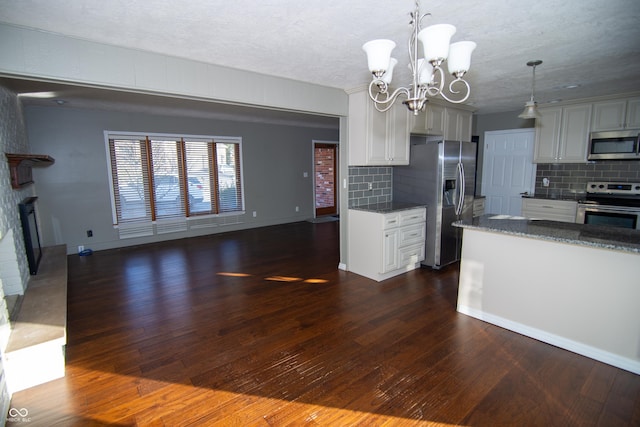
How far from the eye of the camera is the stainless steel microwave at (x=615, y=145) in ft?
13.9

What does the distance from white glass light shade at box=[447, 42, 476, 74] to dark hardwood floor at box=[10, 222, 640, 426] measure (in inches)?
77.3

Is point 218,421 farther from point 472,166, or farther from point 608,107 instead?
point 608,107

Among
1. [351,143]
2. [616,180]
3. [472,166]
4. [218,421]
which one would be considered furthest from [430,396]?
[616,180]

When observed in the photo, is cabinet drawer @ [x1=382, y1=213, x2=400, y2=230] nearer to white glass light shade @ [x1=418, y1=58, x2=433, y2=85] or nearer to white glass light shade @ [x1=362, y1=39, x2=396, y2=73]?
white glass light shade @ [x1=418, y1=58, x2=433, y2=85]

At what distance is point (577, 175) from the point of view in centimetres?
496

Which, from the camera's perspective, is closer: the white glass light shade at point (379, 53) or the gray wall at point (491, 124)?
the white glass light shade at point (379, 53)

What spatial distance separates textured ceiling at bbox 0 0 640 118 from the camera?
190 centimetres

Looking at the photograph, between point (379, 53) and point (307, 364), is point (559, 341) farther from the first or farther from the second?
point (379, 53)

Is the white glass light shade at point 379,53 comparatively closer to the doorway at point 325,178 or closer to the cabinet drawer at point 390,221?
the cabinet drawer at point 390,221

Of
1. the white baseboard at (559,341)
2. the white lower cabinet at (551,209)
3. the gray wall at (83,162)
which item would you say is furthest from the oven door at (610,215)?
the gray wall at (83,162)

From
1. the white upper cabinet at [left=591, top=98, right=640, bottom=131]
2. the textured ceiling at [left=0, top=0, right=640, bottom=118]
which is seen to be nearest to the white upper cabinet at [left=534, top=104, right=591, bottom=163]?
the white upper cabinet at [left=591, top=98, right=640, bottom=131]

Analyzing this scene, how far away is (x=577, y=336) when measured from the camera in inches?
94.7

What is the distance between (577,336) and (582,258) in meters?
0.61

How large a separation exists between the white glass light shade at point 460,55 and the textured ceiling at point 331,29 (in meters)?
0.38
